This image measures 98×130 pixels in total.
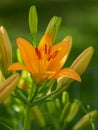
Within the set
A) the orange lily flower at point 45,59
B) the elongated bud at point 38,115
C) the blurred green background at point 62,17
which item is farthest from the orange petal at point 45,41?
the blurred green background at point 62,17

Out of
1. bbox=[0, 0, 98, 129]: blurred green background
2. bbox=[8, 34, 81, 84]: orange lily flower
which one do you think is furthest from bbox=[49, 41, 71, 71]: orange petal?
bbox=[0, 0, 98, 129]: blurred green background

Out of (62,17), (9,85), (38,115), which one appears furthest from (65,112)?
(62,17)

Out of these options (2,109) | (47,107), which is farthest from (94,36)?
(47,107)

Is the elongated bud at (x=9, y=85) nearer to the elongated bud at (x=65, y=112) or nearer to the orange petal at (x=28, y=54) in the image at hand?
the orange petal at (x=28, y=54)

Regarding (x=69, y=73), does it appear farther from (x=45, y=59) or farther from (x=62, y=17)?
(x=62, y=17)

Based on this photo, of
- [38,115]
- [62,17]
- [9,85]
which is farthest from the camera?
[62,17]

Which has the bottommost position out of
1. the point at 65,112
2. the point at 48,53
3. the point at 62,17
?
the point at 62,17
